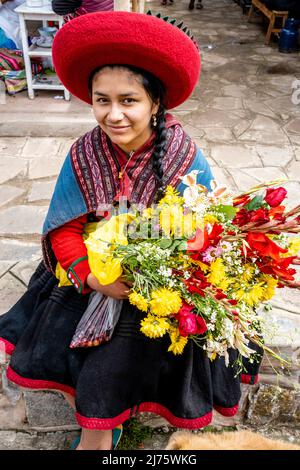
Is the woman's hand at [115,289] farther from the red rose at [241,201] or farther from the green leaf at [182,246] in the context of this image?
Result: the red rose at [241,201]

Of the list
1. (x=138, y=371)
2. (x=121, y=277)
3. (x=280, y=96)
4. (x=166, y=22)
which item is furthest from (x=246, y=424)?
(x=280, y=96)

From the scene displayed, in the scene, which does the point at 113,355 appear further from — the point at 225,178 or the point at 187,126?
the point at 187,126

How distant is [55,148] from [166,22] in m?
3.03

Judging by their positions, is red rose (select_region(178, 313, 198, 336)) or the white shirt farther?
the white shirt

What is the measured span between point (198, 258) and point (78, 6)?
12.6 ft

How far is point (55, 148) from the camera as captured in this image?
448 cm

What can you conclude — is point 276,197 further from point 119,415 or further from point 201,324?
point 119,415

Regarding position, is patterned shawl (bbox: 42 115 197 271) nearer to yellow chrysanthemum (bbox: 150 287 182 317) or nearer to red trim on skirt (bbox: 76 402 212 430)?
yellow chrysanthemum (bbox: 150 287 182 317)

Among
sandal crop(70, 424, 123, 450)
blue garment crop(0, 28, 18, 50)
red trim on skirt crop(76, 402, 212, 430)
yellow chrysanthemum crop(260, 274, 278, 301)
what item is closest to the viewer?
yellow chrysanthemum crop(260, 274, 278, 301)

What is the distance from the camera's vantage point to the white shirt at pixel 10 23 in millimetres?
5521

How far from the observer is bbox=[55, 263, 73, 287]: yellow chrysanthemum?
1.96m

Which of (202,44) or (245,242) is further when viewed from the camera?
(202,44)

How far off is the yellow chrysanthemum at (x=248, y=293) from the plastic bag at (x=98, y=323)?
49 centimetres

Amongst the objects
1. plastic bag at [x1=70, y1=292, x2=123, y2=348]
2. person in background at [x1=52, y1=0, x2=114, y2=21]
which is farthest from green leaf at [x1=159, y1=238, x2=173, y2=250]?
person in background at [x1=52, y1=0, x2=114, y2=21]
